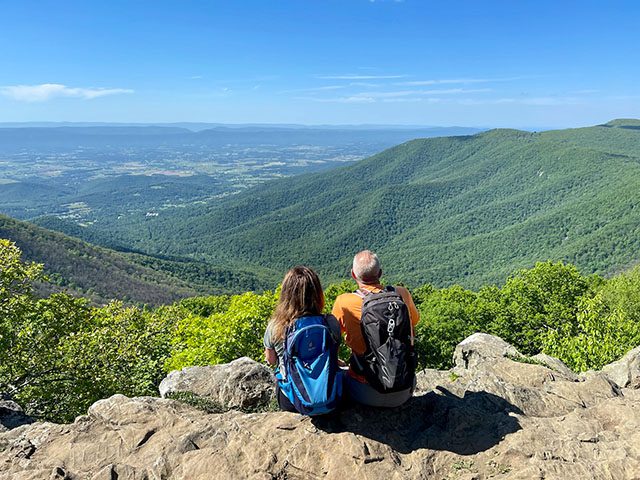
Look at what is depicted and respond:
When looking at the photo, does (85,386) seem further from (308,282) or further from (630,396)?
(630,396)

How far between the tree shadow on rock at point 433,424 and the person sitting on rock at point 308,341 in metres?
0.75

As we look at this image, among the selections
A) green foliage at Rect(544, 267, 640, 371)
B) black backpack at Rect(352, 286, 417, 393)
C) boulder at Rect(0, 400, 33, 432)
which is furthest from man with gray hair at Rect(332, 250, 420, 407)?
green foliage at Rect(544, 267, 640, 371)

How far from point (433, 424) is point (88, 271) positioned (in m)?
157

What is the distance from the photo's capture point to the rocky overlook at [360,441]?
22.5 feet

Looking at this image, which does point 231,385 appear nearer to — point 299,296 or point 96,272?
point 299,296

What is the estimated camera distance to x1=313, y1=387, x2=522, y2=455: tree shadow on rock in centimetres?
763

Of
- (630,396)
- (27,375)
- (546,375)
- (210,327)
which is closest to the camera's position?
(630,396)

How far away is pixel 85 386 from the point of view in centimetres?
1783

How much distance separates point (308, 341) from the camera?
737 centimetres

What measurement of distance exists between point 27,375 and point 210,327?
9972mm

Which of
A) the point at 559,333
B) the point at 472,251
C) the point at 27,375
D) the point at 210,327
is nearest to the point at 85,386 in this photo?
the point at 27,375

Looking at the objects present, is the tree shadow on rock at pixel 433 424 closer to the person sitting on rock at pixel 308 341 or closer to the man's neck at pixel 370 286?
the person sitting on rock at pixel 308 341

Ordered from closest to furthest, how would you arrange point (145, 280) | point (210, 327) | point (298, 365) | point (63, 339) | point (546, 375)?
point (298, 365) < point (546, 375) < point (63, 339) < point (210, 327) < point (145, 280)

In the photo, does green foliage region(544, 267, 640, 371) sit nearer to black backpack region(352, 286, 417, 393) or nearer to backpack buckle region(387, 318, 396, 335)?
black backpack region(352, 286, 417, 393)
